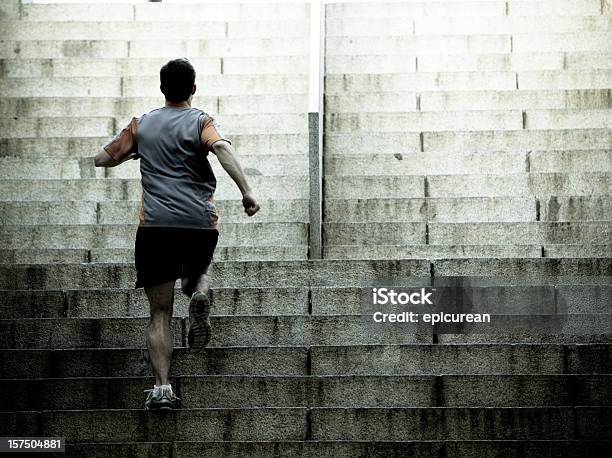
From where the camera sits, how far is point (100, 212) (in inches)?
358

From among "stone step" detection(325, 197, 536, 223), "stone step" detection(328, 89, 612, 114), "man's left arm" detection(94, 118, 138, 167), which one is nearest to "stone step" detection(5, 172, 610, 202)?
"stone step" detection(325, 197, 536, 223)

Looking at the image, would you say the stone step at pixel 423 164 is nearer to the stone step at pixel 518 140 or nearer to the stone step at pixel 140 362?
the stone step at pixel 518 140

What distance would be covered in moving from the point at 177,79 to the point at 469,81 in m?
4.59

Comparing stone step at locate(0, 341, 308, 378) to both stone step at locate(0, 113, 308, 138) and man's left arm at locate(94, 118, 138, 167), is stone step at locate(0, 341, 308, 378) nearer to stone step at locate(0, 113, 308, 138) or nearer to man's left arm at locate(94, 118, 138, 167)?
man's left arm at locate(94, 118, 138, 167)

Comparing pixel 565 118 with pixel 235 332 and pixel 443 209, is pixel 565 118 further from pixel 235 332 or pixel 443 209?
pixel 235 332

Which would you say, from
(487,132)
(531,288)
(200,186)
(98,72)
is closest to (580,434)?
(531,288)

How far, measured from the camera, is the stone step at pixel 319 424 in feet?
20.7

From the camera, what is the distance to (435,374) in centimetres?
691

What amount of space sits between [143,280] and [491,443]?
69.5 inches

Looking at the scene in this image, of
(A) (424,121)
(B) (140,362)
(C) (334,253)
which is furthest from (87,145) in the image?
(B) (140,362)

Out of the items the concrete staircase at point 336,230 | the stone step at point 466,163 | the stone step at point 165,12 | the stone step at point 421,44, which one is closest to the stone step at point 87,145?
the concrete staircase at point 336,230

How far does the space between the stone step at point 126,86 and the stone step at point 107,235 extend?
6.95ft

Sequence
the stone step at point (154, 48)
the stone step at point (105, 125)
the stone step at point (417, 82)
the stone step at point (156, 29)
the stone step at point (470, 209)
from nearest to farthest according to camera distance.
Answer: the stone step at point (470, 209)
the stone step at point (105, 125)
the stone step at point (417, 82)
the stone step at point (154, 48)
the stone step at point (156, 29)

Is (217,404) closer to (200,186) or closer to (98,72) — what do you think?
(200,186)
